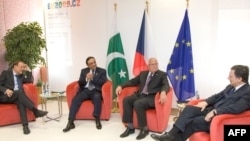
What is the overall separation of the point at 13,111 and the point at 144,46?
100 inches

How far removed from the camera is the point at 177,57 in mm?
4645

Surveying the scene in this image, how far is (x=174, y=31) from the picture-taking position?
16.0ft

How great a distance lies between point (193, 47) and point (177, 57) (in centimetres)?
36

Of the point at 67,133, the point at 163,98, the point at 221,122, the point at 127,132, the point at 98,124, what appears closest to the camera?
the point at 221,122

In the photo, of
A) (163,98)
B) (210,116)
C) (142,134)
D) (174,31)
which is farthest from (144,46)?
(210,116)

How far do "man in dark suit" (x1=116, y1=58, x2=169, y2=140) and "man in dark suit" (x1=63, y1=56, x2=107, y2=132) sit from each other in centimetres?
45

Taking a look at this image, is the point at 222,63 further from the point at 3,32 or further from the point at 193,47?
the point at 3,32

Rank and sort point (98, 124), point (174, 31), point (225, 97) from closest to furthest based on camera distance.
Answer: point (225, 97) < point (98, 124) < point (174, 31)

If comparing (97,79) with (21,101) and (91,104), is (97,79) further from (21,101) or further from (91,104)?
(21,101)

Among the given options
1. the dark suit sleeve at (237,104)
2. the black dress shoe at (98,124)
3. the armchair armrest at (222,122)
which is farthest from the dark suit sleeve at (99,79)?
the armchair armrest at (222,122)

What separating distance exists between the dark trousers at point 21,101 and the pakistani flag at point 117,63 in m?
1.64

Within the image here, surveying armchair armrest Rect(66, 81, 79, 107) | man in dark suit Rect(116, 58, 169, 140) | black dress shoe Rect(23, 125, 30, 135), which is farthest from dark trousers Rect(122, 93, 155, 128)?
black dress shoe Rect(23, 125, 30, 135)

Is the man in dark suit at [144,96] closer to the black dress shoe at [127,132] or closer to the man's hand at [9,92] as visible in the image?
the black dress shoe at [127,132]

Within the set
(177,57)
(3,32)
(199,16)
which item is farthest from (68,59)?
(199,16)
